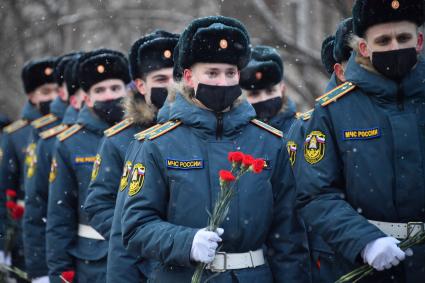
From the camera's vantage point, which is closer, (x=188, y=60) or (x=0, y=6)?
(x=188, y=60)

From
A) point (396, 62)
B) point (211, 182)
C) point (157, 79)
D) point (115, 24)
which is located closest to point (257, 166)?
point (211, 182)

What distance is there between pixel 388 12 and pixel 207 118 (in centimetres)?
127

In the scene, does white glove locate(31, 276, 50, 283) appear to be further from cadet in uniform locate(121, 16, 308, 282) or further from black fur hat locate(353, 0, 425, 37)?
black fur hat locate(353, 0, 425, 37)

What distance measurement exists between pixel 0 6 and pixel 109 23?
274cm

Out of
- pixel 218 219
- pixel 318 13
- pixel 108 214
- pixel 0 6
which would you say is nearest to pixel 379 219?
pixel 218 219

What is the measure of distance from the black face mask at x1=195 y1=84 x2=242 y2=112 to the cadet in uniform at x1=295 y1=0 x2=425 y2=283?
59 cm

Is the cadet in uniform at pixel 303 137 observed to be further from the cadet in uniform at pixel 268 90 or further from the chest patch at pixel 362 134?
the chest patch at pixel 362 134

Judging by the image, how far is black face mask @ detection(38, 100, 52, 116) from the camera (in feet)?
40.2

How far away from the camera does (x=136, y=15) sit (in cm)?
2298

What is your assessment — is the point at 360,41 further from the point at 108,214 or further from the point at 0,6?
the point at 0,6

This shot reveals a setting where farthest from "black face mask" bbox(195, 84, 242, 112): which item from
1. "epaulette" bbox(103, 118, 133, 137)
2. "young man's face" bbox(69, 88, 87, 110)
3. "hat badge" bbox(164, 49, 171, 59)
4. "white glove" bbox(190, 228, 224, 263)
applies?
"young man's face" bbox(69, 88, 87, 110)

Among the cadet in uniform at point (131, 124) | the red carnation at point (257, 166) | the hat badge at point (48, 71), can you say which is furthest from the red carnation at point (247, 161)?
the hat badge at point (48, 71)

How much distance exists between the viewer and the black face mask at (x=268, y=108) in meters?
8.97

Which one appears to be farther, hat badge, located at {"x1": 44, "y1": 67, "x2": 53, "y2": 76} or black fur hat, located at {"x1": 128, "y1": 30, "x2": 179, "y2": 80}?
hat badge, located at {"x1": 44, "y1": 67, "x2": 53, "y2": 76}
